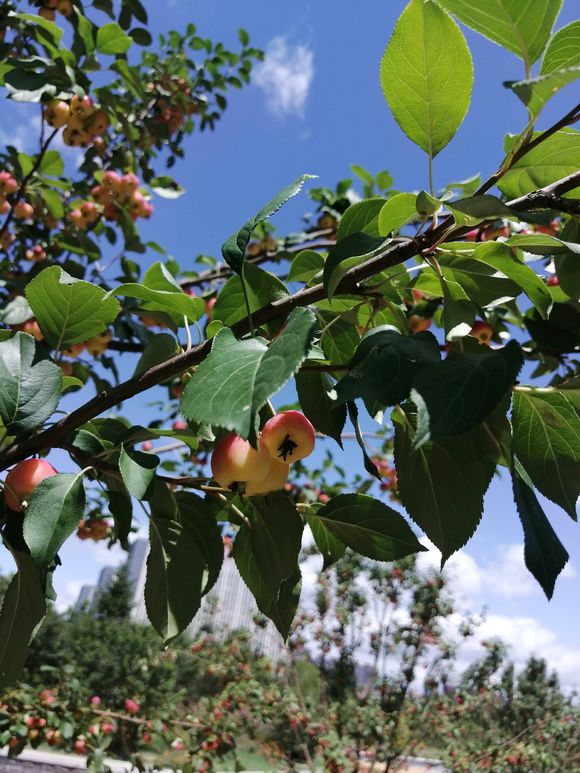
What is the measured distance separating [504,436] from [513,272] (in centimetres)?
15

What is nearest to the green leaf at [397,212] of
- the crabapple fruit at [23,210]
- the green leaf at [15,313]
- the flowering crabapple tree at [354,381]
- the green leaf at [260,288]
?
the flowering crabapple tree at [354,381]

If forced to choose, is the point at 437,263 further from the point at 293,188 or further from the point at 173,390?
the point at 173,390

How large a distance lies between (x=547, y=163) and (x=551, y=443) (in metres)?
0.24

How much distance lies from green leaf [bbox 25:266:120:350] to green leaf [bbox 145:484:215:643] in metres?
0.21

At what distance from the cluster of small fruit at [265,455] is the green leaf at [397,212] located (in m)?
0.20

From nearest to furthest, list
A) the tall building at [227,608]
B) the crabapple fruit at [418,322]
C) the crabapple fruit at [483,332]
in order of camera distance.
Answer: the crabapple fruit at [483,332] → the crabapple fruit at [418,322] → the tall building at [227,608]

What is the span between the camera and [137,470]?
0.56 meters

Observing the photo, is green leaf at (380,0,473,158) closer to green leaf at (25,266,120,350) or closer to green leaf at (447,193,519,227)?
green leaf at (447,193,519,227)

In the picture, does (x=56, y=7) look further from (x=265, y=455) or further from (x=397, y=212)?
(x=265, y=455)

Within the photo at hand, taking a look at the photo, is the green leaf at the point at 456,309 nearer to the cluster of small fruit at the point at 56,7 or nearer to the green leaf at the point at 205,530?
the green leaf at the point at 205,530

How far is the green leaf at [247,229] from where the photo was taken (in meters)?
0.51

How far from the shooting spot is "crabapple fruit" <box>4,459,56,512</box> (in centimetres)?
62

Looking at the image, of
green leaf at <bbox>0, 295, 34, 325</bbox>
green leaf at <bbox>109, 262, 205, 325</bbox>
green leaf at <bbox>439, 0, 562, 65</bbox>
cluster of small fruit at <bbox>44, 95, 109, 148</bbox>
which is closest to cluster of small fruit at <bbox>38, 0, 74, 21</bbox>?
cluster of small fruit at <bbox>44, 95, 109, 148</bbox>

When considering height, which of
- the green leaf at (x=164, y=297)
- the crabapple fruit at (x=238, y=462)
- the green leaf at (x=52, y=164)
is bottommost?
the crabapple fruit at (x=238, y=462)
